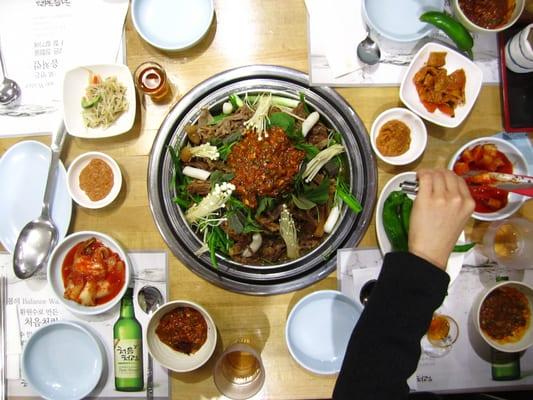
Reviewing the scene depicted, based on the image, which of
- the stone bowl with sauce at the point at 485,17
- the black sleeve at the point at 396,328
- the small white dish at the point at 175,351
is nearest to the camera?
the black sleeve at the point at 396,328

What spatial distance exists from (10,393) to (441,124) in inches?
109

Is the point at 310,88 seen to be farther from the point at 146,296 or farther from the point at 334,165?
the point at 146,296

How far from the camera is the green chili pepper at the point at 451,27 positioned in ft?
7.08

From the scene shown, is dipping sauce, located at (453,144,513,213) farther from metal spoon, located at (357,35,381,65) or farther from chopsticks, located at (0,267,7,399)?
chopsticks, located at (0,267,7,399)

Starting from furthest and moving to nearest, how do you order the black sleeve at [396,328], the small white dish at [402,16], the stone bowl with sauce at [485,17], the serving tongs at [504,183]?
the small white dish at [402,16] → the stone bowl with sauce at [485,17] → the serving tongs at [504,183] → the black sleeve at [396,328]

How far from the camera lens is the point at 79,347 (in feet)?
7.30

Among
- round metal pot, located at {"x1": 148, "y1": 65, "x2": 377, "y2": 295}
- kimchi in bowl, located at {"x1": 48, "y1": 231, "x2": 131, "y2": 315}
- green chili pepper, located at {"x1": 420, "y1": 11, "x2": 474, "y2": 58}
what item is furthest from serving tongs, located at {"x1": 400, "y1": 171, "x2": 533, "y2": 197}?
kimchi in bowl, located at {"x1": 48, "y1": 231, "x2": 131, "y2": 315}

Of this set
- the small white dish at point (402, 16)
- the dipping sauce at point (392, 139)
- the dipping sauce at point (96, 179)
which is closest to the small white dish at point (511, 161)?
the dipping sauce at point (392, 139)

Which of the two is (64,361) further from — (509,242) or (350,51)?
(509,242)

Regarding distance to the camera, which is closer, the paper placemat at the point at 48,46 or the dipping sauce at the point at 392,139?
the dipping sauce at the point at 392,139

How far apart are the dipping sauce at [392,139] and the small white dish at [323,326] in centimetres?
80

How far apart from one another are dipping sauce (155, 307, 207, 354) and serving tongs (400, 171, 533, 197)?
121 cm

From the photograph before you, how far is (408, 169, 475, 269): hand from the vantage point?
166 centimetres

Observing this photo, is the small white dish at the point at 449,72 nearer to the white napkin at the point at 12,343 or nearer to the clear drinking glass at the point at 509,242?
the clear drinking glass at the point at 509,242
